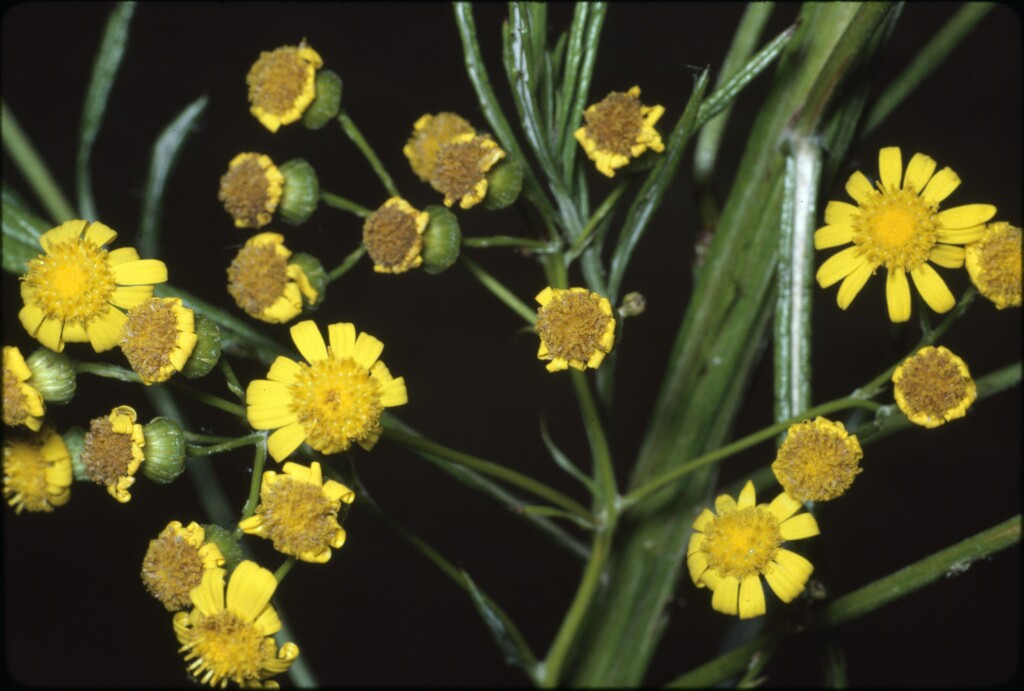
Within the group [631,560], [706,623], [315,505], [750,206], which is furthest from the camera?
[706,623]

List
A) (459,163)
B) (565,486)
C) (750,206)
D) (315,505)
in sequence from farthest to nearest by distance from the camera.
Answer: (565,486) → (750,206) → (459,163) → (315,505)

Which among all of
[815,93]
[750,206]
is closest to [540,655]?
[750,206]

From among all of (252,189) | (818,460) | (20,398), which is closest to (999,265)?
(818,460)

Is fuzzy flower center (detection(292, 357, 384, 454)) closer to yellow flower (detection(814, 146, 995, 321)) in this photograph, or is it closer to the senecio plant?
the senecio plant

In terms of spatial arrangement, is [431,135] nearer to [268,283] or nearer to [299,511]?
[268,283]

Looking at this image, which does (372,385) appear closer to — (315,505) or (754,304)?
(315,505)

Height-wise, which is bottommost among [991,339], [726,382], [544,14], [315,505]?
[315,505]
